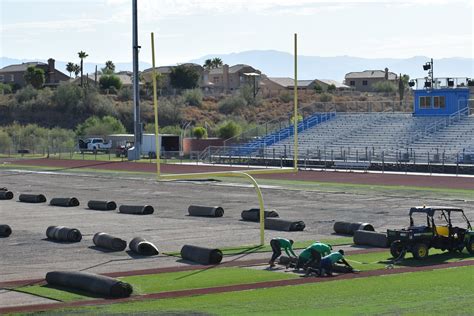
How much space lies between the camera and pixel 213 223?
37.7m

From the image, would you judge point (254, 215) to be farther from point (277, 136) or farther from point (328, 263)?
point (277, 136)

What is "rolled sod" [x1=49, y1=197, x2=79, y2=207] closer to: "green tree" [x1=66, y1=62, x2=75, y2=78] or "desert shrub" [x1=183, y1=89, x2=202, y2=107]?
"desert shrub" [x1=183, y1=89, x2=202, y2=107]

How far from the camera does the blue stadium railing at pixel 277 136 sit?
8056cm

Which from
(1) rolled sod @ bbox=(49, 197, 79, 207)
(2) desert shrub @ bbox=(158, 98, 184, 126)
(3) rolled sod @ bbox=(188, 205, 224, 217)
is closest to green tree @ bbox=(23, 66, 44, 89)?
(2) desert shrub @ bbox=(158, 98, 184, 126)

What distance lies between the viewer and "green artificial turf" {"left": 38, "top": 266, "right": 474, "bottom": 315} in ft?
65.5

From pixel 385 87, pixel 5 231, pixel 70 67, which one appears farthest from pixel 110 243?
pixel 70 67

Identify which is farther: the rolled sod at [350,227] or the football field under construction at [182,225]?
the rolled sod at [350,227]

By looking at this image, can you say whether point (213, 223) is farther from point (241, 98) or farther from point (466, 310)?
point (241, 98)

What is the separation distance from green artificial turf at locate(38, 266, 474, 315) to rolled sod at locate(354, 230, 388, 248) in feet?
19.5

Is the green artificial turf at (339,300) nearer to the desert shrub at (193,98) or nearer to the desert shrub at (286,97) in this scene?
the desert shrub at (193,98)

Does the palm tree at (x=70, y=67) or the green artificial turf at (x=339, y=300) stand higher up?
the palm tree at (x=70, y=67)

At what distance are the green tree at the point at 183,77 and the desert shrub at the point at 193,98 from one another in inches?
624

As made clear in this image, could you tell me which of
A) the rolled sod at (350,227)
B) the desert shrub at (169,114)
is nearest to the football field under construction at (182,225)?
the rolled sod at (350,227)

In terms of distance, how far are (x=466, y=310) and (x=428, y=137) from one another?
176ft
